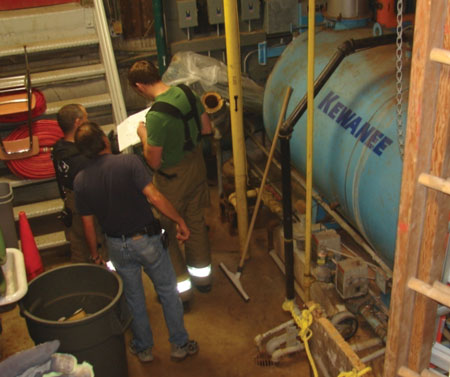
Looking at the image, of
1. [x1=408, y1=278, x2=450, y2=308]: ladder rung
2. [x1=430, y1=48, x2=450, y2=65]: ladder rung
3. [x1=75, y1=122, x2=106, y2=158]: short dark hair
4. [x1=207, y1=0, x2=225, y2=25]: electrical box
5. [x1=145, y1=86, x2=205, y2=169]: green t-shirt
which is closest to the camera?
[x1=430, y1=48, x2=450, y2=65]: ladder rung

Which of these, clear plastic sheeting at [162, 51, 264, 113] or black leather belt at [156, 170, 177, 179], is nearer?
black leather belt at [156, 170, 177, 179]

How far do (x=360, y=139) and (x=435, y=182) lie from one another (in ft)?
5.41

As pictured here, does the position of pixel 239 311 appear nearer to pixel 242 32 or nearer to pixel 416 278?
pixel 416 278

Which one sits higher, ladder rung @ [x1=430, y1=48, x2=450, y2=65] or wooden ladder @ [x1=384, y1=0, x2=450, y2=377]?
ladder rung @ [x1=430, y1=48, x2=450, y2=65]

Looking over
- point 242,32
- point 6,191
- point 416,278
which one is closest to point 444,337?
point 416,278

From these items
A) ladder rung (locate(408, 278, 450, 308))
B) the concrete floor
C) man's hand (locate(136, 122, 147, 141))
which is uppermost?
man's hand (locate(136, 122, 147, 141))

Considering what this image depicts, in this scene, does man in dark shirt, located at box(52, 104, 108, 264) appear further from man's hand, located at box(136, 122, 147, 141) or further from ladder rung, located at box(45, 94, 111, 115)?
ladder rung, located at box(45, 94, 111, 115)

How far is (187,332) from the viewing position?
4.36 metres

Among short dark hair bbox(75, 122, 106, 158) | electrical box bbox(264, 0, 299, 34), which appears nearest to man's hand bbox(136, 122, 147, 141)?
short dark hair bbox(75, 122, 106, 158)

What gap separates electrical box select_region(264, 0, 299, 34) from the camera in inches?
250

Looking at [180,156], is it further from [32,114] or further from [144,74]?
[32,114]

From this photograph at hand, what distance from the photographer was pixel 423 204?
2137 mm

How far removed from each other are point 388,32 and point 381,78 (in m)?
0.58

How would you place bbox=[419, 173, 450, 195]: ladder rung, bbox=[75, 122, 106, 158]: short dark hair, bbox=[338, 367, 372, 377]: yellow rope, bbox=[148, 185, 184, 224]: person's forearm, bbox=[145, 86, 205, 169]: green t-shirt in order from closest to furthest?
bbox=[419, 173, 450, 195]: ladder rung < bbox=[338, 367, 372, 377]: yellow rope < bbox=[75, 122, 106, 158]: short dark hair < bbox=[148, 185, 184, 224]: person's forearm < bbox=[145, 86, 205, 169]: green t-shirt
